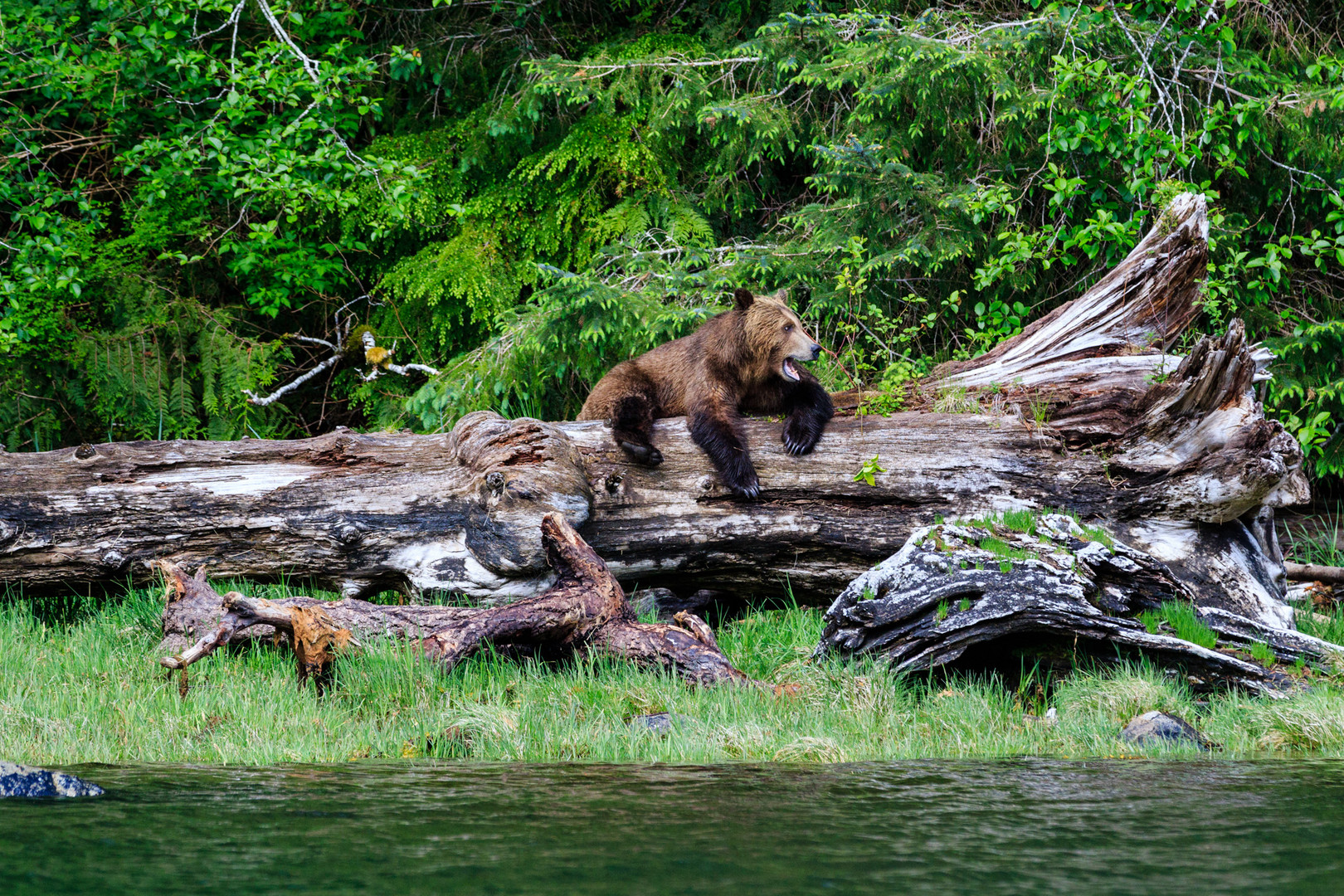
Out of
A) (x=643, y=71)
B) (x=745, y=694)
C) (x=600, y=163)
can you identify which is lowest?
(x=745, y=694)

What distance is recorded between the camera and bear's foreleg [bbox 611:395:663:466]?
664 cm

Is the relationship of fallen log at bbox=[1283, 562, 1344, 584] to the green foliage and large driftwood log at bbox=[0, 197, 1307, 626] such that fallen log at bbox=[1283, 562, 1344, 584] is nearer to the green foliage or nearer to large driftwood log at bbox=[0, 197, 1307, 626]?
large driftwood log at bbox=[0, 197, 1307, 626]

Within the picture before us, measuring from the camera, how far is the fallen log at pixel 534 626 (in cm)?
537

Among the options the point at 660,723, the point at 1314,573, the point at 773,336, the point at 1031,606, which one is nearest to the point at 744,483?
the point at 773,336

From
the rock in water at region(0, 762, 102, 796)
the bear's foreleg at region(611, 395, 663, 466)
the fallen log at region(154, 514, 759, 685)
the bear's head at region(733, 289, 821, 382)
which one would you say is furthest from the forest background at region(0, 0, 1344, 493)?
the rock in water at region(0, 762, 102, 796)

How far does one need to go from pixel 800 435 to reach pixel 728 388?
1.99ft

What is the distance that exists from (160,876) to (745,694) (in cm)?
292

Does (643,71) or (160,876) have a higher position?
(643,71)

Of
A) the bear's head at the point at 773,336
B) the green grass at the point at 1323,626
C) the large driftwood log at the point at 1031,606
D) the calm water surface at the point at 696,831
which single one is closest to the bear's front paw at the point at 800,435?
the bear's head at the point at 773,336

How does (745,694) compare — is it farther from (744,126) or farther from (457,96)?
(457,96)

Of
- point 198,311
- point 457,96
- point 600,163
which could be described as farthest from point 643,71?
point 198,311

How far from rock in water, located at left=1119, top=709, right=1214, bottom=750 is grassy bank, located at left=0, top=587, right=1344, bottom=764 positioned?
0.10 meters

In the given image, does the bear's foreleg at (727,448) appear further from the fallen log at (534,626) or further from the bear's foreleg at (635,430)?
the fallen log at (534,626)

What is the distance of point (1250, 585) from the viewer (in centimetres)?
620
